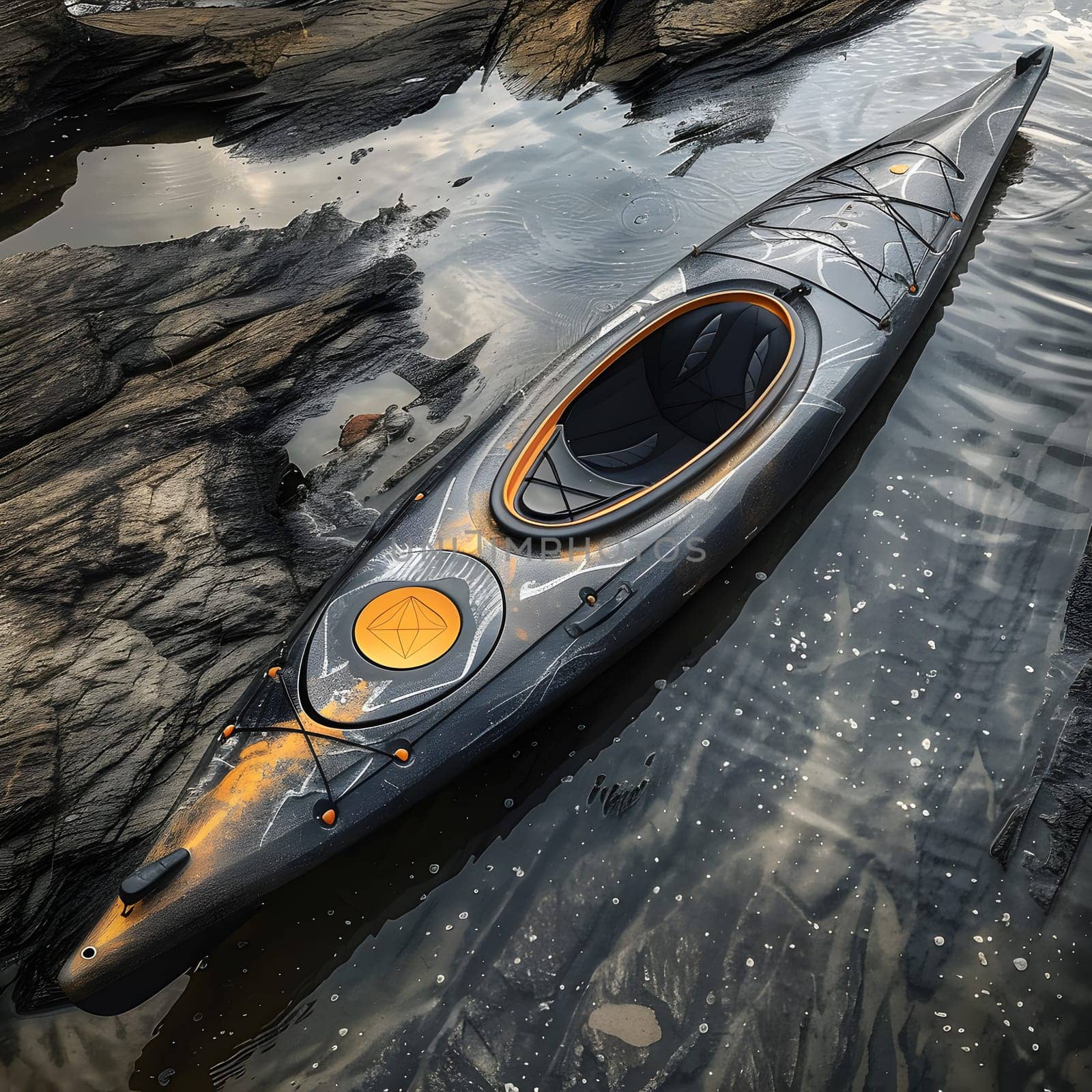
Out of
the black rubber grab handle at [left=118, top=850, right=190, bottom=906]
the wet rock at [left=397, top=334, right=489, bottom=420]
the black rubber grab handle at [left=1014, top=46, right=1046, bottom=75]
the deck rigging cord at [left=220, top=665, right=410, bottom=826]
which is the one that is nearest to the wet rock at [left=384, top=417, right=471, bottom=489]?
the wet rock at [left=397, top=334, right=489, bottom=420]

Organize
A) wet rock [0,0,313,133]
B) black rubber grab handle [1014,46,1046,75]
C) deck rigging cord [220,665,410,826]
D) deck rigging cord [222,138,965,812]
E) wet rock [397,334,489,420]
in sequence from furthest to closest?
1. wet rock [0,0,313,133]
2. black rubber grab handle [1014,46,1046,75]
3. wet rock [397,334,489,420]
4. deck rigging cord [222,138,965,812]
5. deck rigging cord [220,665,410,826]

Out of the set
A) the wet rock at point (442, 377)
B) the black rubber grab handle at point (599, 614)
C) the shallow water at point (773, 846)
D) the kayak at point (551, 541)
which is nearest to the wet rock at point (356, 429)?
the shallow water at point (773, 846)

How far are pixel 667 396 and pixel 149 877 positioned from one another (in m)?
2.56

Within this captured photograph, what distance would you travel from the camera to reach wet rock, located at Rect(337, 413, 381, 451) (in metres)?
3.90

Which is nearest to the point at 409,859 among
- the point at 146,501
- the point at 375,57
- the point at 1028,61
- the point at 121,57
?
the point at 146,501

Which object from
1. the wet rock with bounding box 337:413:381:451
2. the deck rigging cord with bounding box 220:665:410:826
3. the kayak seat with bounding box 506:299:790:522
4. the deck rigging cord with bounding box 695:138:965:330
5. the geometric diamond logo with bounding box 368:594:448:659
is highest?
the deck rigging cord with bounding box 695:138:965:330

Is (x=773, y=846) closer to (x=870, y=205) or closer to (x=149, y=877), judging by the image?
(x=149, y=877)

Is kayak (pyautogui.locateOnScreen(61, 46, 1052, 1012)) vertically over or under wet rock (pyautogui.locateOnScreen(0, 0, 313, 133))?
under

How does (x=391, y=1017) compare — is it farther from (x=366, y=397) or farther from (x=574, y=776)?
(x=366, y=397)

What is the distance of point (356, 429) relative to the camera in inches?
155

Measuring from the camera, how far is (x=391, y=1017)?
237 centimetres

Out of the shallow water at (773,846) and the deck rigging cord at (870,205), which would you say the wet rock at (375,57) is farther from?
the shallow water at (773,846)

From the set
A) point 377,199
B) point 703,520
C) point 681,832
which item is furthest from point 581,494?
point 377,199

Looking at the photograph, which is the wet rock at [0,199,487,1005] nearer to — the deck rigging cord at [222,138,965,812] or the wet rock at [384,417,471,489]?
the wet rock at [384,417,471,489]
